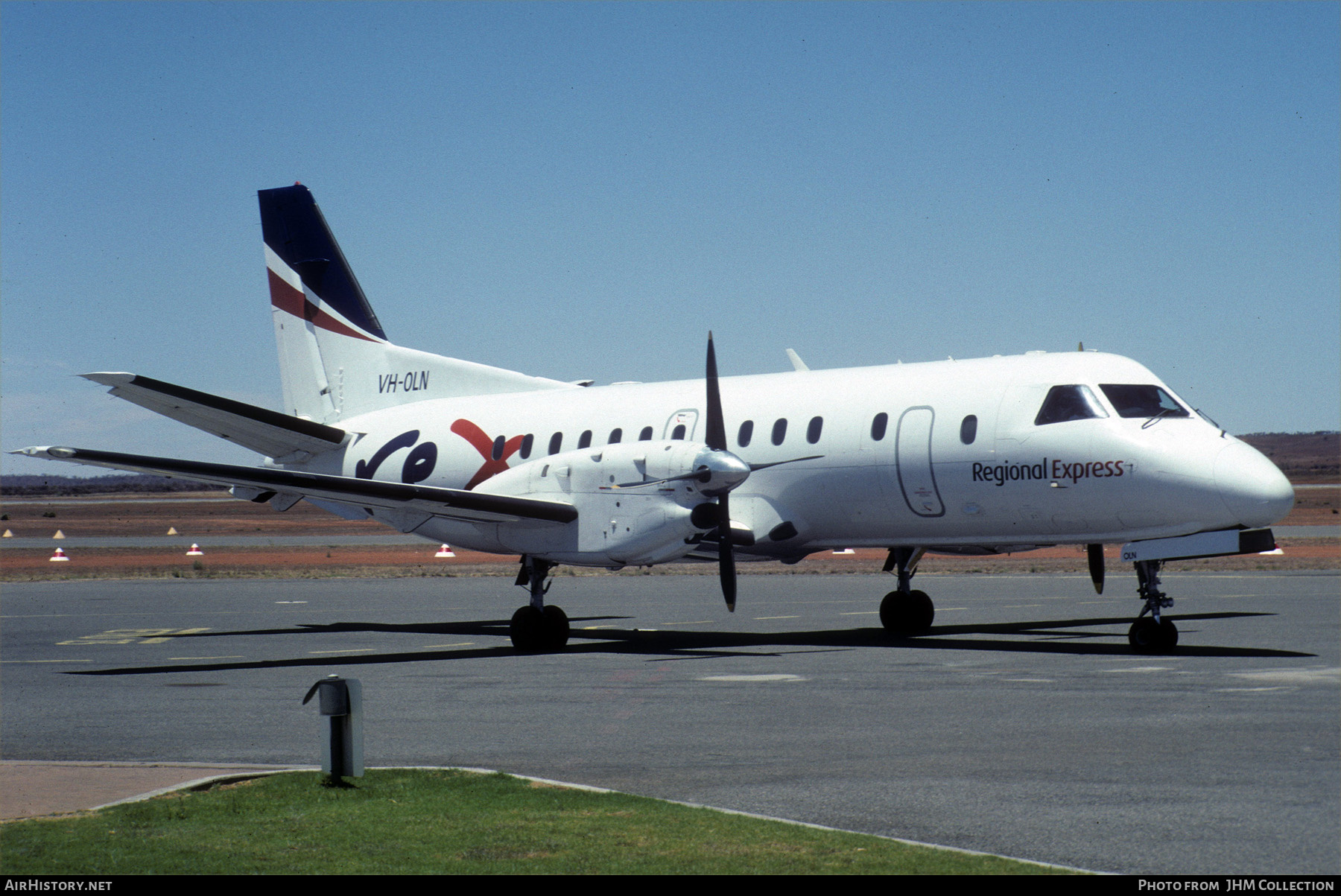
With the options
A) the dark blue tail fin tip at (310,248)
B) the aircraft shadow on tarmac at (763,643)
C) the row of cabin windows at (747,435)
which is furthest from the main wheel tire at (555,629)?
the dark blue tail fin tip at (310,248)

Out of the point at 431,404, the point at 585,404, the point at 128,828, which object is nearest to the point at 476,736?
the point at 128,828

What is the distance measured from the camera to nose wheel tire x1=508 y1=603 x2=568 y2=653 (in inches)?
787

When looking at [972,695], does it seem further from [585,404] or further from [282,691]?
[585,404]

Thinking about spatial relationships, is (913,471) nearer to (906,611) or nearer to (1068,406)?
(1068,406)

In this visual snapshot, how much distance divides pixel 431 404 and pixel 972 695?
15.2m

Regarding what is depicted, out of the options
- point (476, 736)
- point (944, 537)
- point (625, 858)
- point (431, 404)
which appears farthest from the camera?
point (431, 404)

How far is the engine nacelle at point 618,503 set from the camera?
19.1 metres

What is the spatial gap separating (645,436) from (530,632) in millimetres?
4116

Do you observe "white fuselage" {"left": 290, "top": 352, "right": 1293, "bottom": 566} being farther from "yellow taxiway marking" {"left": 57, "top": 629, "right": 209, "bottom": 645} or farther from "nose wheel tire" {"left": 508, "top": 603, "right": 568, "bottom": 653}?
"yellow taxiway marking" {"left": 57, "top": 629, "right": 209, "bottom": 645}

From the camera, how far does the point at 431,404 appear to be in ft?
86.8

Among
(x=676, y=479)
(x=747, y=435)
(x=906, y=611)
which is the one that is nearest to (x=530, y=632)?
(x=676, y=479)

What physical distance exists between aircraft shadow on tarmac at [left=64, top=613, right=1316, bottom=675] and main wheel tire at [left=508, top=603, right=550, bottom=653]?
0.27 m

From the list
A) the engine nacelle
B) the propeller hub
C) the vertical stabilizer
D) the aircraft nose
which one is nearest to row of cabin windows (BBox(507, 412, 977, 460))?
the engine nacelle

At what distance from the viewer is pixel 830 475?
66.5 ft
